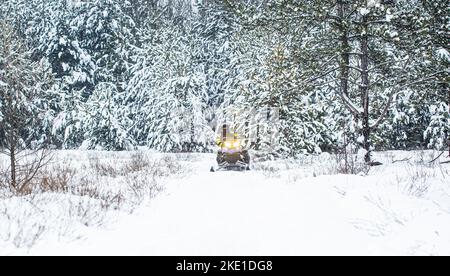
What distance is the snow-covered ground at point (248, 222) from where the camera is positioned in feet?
14.6

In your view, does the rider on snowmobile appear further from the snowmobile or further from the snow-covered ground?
the snow-covered ground

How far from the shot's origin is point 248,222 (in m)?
5.75

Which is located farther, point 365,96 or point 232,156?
point 232,156

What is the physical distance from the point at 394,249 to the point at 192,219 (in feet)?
9.33

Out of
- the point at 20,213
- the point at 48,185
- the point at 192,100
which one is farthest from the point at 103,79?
the point at 20,213

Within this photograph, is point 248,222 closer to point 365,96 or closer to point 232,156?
point 365,96

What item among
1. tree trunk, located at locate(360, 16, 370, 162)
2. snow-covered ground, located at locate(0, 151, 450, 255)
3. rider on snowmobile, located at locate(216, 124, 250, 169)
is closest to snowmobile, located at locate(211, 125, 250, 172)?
rider on snowmobile, located at locate(216, 124, 250, 169)

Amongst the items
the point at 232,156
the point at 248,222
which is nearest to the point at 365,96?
the point at 232,156

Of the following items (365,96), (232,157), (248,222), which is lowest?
(248,222)

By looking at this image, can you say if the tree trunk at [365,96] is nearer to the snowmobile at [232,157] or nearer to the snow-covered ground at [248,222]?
the snow-covered ground at [248,222]

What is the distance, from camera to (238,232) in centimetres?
521

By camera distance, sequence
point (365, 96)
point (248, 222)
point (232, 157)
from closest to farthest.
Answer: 1. point (248, 222)
2. point (365, 96)
3. point (232, 157)

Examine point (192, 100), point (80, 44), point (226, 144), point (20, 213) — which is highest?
point (80, 44)

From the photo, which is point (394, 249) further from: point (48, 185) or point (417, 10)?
point (417, 10)
